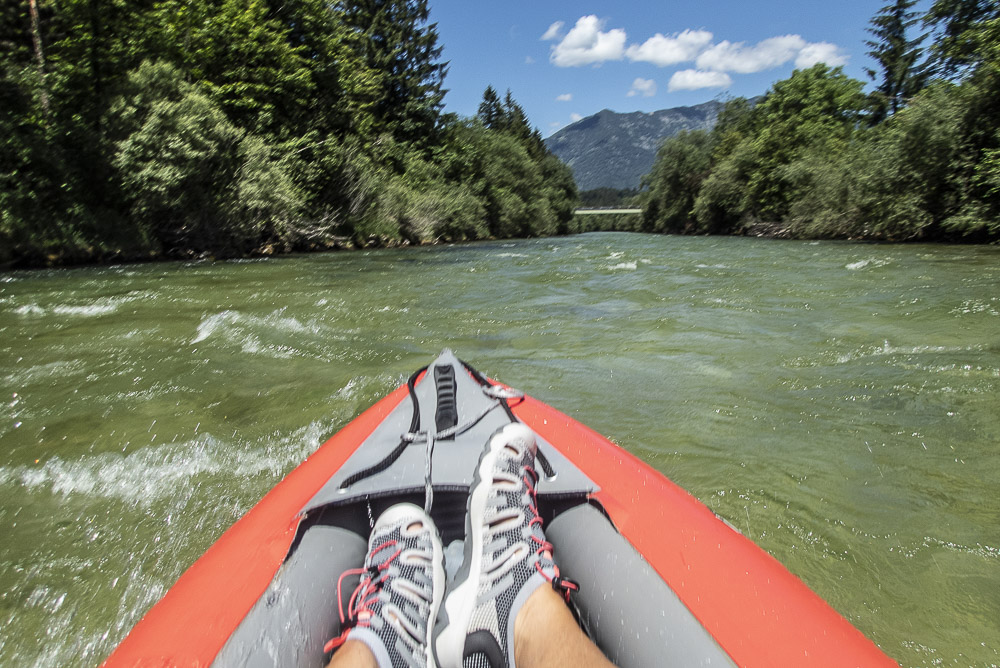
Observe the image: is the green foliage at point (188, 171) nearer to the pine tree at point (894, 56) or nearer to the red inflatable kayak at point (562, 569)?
the red inflatable kayak at point (562, 569)

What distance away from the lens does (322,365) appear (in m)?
4.14

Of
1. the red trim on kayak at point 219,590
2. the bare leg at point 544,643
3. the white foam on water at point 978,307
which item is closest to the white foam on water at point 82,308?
the red trim on kayak at point 219,590

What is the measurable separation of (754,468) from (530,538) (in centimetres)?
149

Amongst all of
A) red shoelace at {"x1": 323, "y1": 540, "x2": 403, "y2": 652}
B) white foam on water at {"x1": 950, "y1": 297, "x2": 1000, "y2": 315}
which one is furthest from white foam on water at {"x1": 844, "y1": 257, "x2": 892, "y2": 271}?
red shoelace at {"x1": 323, "y1": 540, "x2": 403, "y2": 652}

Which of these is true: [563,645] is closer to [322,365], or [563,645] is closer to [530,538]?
[530,538]

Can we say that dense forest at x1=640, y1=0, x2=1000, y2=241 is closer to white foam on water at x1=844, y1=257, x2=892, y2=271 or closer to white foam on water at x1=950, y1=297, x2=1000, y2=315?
white foam on water at x1=844, y1=257, x2=892, y2=271

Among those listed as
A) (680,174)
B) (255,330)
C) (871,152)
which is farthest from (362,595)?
(680,174)

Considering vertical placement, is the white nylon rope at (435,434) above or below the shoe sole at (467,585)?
above

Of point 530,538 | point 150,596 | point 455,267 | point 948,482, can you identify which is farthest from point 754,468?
point 455,267

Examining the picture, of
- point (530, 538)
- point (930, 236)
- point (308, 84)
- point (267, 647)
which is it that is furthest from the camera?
point (308, 84)

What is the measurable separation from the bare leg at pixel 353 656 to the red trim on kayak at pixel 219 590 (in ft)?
0.74

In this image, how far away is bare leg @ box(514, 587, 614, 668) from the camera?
111 centimetres

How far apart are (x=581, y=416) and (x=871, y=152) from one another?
66.2 feet

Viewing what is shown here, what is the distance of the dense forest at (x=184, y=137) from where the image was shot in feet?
35.1
